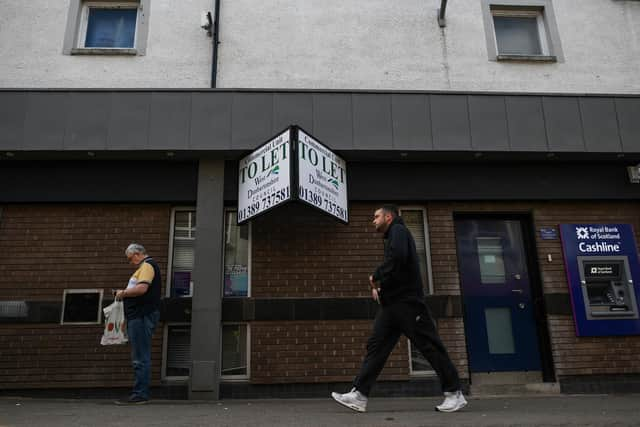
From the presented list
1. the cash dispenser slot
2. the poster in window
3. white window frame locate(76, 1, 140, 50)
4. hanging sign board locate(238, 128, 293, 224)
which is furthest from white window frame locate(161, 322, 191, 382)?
the cash dispenser slot

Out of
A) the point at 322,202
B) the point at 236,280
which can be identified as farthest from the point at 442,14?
the point at 236,280

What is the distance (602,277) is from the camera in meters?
7.29

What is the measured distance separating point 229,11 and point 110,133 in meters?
2.78

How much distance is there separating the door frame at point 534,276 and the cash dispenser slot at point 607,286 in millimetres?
601

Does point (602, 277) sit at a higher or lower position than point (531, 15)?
lower

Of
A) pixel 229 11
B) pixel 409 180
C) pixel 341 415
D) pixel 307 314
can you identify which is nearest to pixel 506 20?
pixel 409 180

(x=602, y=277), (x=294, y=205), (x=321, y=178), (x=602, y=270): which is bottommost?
(x=602, y=277)

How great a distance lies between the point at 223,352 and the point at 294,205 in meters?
2.32

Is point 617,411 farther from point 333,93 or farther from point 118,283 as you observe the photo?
point 118,283

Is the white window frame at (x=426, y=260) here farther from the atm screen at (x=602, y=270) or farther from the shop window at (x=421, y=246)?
the atm screen at (x=602, y=270)

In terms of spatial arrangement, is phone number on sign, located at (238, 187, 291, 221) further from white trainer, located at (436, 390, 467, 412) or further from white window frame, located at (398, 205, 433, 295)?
white trainer, located at (436, 390, 467, 412)

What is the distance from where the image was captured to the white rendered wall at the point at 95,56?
294 inches

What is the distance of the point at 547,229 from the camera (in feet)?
24.5

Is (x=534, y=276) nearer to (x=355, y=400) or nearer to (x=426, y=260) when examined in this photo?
(x=426, y=260)
